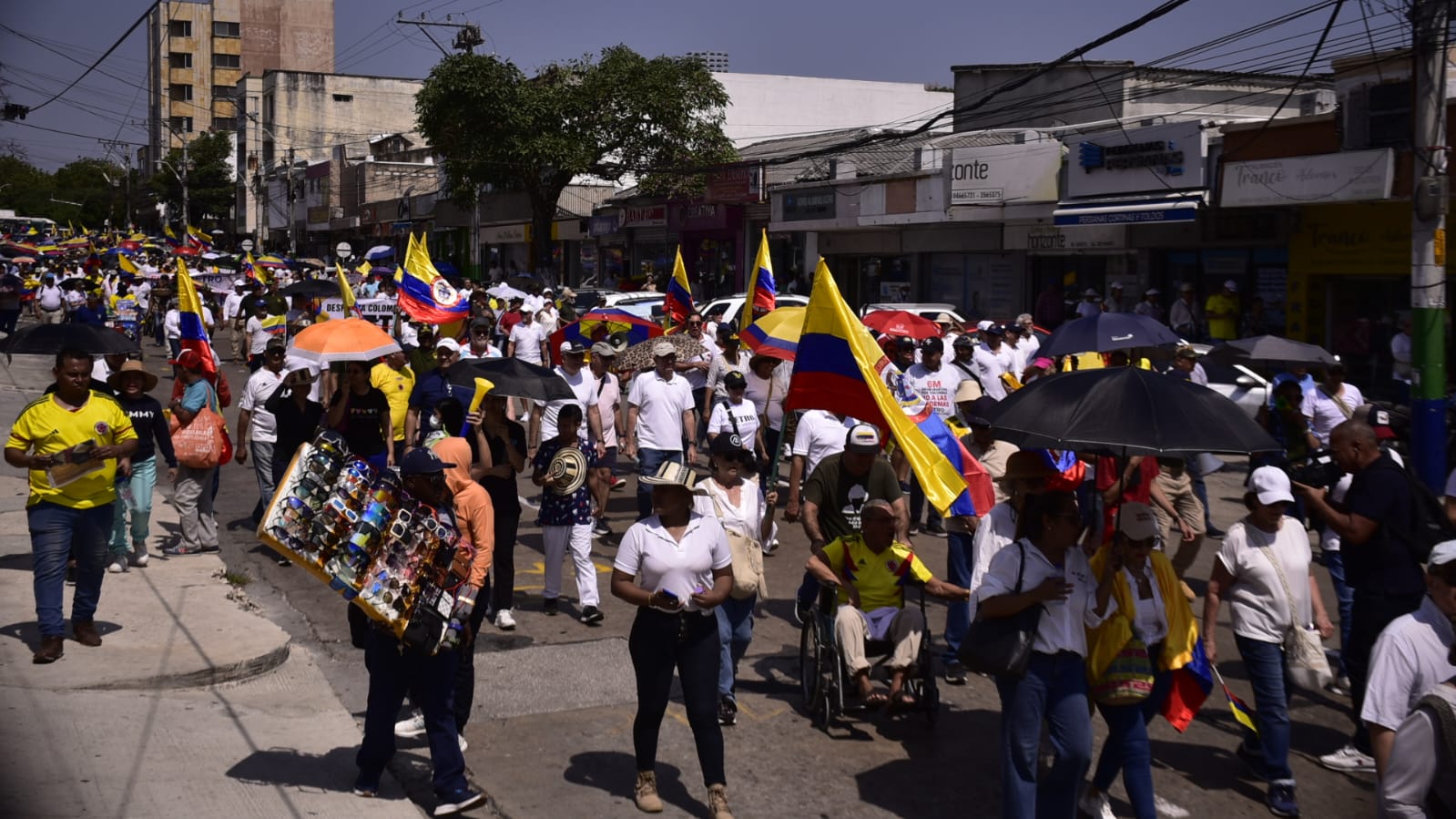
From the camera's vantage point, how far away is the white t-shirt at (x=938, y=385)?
12.4 m

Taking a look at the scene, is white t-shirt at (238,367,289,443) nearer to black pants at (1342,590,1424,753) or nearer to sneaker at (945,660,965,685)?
sneaker at (945,660,965,685)

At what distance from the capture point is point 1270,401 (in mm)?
11938

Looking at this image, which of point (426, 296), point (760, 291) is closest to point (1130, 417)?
point (760, 291)

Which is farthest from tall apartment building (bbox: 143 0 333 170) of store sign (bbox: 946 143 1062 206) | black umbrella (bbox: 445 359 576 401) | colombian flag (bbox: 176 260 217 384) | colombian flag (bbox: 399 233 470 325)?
black umbrella (bbox: 445 359 576 401)

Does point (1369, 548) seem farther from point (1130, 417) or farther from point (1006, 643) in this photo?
point (1006, 643)

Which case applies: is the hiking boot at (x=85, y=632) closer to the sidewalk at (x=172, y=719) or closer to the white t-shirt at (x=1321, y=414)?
the sidewalk at (x=172, y=719)

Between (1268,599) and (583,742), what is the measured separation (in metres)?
3.54

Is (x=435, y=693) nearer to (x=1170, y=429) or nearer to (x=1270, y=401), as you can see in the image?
(x=1170, y=429)

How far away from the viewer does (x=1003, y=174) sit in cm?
2867

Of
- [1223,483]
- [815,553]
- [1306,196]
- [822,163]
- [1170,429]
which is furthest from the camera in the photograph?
[822,163]

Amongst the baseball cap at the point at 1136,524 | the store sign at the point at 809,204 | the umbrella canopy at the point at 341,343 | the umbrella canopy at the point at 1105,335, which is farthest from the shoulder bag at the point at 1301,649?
the store sign at the point at 809,204

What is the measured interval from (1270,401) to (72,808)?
9.99m

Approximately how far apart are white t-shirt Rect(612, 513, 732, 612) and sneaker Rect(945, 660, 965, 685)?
2.56m

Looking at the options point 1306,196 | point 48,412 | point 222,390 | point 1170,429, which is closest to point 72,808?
point 48,412
